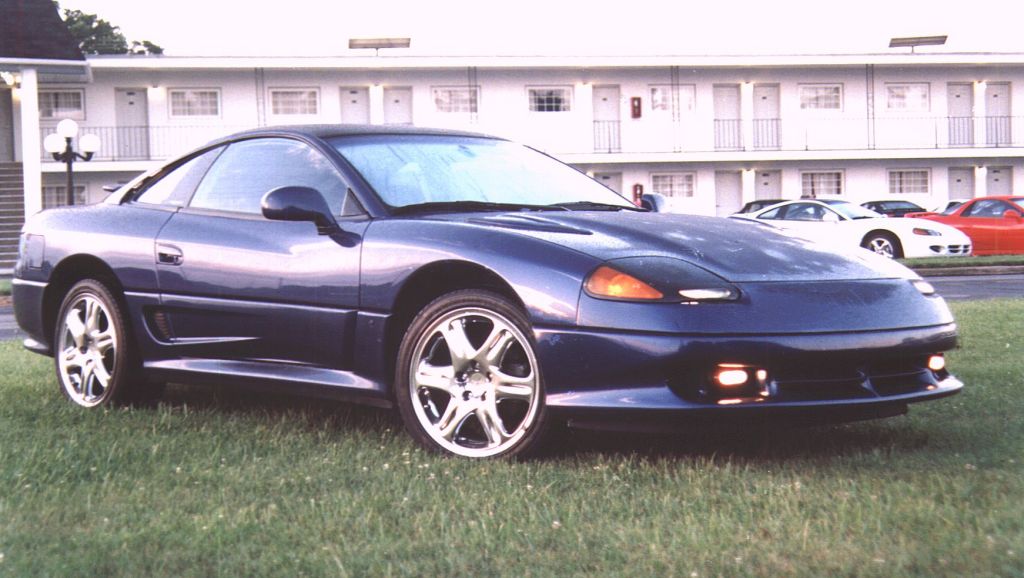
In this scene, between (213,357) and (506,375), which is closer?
(506,375)

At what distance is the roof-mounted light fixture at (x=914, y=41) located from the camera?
39200 mm

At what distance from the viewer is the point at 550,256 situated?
459 cm

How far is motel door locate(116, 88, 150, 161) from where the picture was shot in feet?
113

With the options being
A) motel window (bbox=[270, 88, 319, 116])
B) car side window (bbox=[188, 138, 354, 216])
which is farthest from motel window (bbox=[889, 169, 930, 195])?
car side window (bbox=[188, 138, 354, 216])

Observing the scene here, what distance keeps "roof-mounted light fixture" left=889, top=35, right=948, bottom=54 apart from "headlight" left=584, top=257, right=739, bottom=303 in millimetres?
37399

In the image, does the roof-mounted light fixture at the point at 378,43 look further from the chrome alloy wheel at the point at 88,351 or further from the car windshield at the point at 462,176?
the car windshield at the point at 462,176

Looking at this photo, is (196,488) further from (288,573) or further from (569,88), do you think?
(569,88)

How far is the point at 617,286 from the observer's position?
14.5 ft

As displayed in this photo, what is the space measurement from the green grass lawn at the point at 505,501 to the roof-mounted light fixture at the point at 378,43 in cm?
3141

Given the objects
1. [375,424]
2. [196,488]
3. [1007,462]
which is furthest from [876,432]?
[196,488]

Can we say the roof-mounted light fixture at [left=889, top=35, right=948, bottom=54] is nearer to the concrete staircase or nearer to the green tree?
the concrete staircase

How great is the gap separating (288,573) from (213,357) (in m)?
2.54

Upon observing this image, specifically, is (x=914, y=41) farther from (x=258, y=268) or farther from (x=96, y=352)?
(x=258, y=268)

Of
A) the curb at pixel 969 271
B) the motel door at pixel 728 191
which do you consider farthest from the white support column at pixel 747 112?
the curb at pixel 969 271
